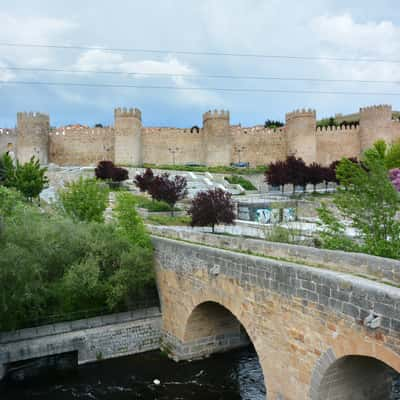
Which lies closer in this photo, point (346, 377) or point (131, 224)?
point (346, 377)

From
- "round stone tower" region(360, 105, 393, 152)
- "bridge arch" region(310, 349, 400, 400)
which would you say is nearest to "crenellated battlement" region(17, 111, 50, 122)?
"round stone tower" region(360, 105, 393, 152)

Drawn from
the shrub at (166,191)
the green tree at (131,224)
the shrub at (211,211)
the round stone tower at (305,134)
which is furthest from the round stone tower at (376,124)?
the green tree at (131,224)

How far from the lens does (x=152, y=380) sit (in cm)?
1215

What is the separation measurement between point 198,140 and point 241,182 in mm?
11631

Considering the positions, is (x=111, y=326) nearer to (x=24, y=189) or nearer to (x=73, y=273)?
(x=73, y=273)

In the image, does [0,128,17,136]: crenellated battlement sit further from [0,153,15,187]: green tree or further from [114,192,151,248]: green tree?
[114,192,151,248]: green tree

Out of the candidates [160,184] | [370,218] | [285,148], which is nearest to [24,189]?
[160,184]

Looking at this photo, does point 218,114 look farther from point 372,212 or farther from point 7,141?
point 372,212

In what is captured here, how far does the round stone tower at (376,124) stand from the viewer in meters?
47.6

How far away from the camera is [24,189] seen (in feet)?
88.2

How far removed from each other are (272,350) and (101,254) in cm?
743

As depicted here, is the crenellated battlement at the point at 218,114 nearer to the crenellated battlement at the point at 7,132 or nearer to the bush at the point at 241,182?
the bush at the point at 241,182

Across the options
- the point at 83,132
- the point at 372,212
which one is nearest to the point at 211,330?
the point at 372,212

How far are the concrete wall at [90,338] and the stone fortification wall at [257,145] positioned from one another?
39.2m
